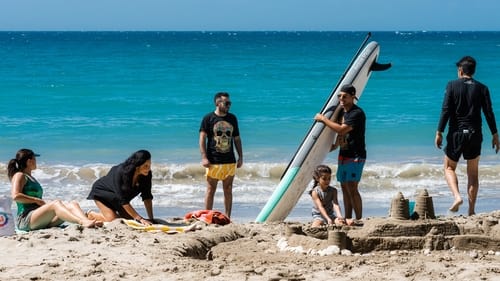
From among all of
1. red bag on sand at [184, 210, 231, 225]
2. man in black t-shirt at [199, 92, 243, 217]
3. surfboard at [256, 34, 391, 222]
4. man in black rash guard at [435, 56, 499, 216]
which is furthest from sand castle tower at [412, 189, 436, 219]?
man in black t-shirt at [199, 92, 243, 217]

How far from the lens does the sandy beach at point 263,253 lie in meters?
6.94

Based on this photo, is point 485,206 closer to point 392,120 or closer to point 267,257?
point 267,257

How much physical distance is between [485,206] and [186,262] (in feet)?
21.7

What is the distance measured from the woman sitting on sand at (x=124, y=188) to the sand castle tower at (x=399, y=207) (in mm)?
2221

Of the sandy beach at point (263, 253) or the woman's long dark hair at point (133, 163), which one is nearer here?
the sandy beach at point (263, 253)

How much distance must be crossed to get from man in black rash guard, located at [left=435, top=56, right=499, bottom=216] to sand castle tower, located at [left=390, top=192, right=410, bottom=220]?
1402 mm

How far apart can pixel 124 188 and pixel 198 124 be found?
1463cm

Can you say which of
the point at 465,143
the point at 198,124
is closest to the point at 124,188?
the point at 465,143

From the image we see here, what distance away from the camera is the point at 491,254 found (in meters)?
7.71

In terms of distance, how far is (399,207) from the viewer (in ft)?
26.4

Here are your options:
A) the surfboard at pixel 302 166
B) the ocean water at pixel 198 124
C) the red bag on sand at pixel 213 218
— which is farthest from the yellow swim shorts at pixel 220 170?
the ocean water at pixel 198 124

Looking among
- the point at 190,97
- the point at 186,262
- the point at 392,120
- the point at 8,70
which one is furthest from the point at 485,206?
the point at 8,70

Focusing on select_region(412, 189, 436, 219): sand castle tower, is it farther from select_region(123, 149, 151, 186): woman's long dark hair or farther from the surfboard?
select_region(123, 149, 151, 186): woman's long dark hair

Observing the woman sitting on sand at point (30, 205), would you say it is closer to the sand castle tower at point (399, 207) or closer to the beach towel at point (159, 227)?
the beach towel at point (159, 227)
